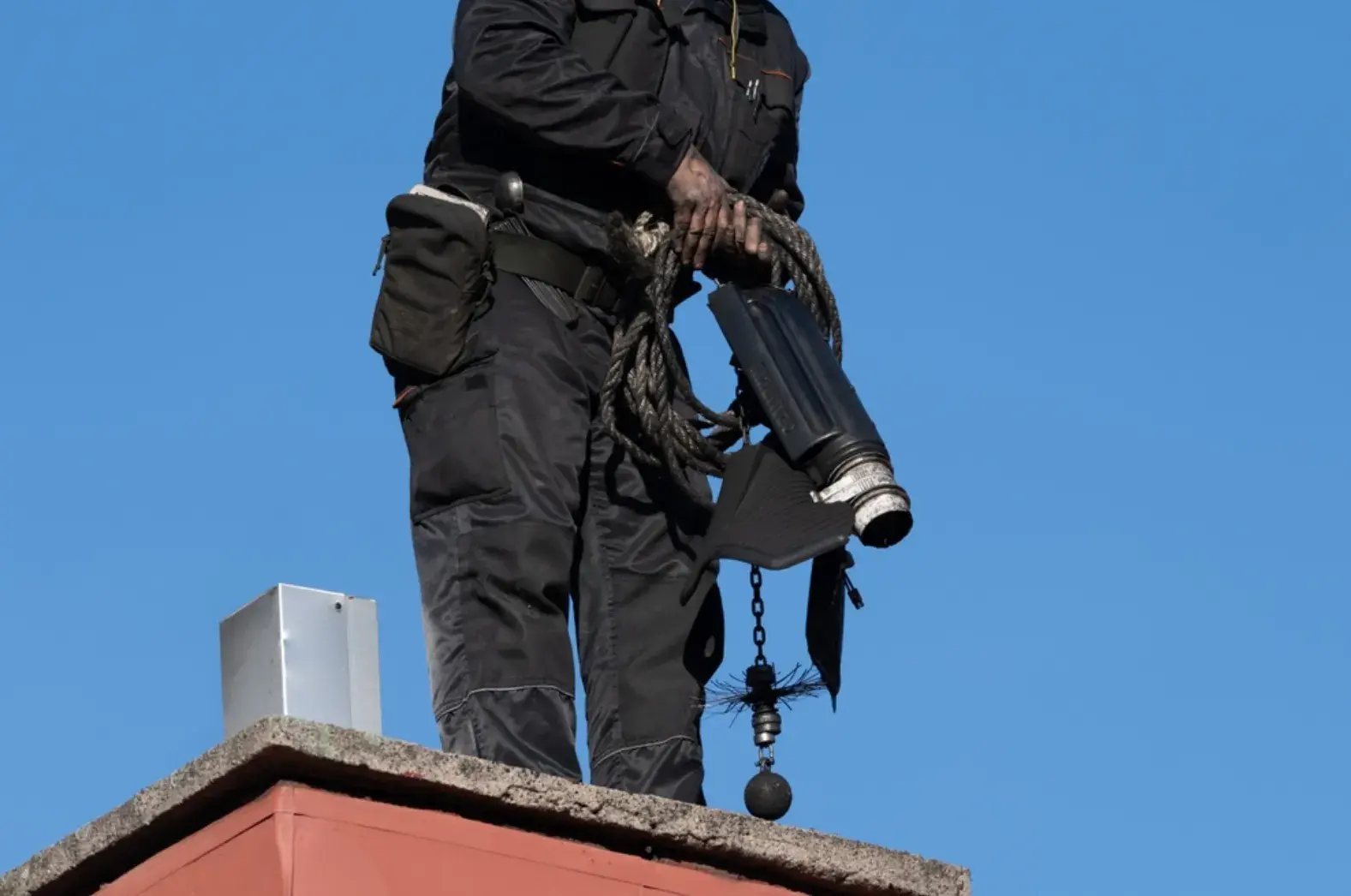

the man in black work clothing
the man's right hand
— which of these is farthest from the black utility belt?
the man's right hand

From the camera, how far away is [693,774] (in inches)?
202

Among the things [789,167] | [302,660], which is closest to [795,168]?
[789,167]

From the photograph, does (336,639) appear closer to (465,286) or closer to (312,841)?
(312,841)

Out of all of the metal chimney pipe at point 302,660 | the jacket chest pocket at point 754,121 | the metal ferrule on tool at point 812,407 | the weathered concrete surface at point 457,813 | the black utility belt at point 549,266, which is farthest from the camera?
the jacket chest pocket at point 754,121

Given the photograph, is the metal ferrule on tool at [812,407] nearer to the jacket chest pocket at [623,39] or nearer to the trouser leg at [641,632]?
the trouser leg at [641,632]

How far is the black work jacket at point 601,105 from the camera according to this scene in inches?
205

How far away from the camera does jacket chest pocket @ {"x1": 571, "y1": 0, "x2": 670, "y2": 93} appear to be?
5.41 m

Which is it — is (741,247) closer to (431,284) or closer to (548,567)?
(431,284)

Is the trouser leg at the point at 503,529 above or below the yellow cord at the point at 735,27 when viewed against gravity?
below

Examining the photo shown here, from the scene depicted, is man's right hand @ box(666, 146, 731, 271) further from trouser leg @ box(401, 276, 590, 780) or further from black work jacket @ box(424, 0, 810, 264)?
trouser leg @ box(401, 276, 590, 780)

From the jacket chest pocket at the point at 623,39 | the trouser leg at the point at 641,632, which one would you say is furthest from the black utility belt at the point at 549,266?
the jacket chest pocket at the point at 623,39

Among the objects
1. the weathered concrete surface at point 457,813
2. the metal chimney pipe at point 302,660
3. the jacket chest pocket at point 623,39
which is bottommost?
the weathered concrete surface at point 457,813

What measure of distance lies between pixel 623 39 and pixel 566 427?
3.00ft

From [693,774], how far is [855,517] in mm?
683
